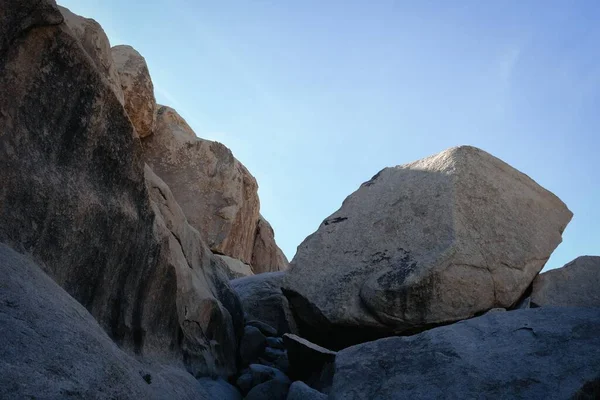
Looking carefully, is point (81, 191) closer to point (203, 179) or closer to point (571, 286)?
point (571, 286)

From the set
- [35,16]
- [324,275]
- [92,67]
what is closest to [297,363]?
[324,275]

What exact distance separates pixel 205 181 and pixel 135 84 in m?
4.11

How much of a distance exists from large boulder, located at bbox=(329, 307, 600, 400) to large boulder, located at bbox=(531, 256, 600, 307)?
205cm

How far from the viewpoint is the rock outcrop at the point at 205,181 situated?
13977 millimetres

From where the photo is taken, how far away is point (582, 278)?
22.7ft

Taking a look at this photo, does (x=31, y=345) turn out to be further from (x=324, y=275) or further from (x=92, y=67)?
(x=324, y=275)

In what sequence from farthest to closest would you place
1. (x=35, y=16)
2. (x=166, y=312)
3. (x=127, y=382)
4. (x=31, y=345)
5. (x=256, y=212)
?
1. (x=256, y=212)
2. (x=166, y=312)
3. (x=35, y=16)
4. (x=127, y=382)
5. (x=31, y=345)

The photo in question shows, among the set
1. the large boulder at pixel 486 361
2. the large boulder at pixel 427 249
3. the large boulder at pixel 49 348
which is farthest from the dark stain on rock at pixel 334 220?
the large boulder at pixel 49 348

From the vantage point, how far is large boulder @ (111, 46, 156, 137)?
11.0 metres

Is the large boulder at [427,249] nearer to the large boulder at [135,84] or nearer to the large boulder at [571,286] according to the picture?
the large boulder at [571,286]

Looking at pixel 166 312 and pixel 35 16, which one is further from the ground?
pixel 35 16

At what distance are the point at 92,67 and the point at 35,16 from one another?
562mm

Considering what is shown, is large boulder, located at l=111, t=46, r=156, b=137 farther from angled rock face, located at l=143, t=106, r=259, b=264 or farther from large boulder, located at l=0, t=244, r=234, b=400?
large boulder, located at l=0, t=244, r=234, b=400

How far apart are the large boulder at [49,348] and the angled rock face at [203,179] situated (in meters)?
10.4
